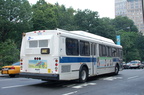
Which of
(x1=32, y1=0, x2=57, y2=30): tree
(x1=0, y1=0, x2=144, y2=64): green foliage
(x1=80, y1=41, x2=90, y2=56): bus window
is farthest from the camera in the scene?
(x1=32, y1=0, x2=57, y2=30): tree

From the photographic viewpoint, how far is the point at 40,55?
1020cm

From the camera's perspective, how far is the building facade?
15888 cm

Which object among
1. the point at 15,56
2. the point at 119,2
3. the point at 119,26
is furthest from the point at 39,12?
the point at 119,2

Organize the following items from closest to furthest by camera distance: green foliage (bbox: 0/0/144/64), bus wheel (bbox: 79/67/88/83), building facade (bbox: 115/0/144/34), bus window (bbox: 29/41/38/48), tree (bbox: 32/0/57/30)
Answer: bus window (bbox: 29/41/38/48) → bus wheel (bbox: 79/67/88/83) → green foliage (bbox: 0/0/144/64) → tree (bbox: 32/0/57/30) → building facade (bbox: 115/0/144/34)

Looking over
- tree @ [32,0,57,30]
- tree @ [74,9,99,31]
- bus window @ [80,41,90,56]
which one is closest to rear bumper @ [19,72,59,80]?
bus window @ [80,41,90,56]

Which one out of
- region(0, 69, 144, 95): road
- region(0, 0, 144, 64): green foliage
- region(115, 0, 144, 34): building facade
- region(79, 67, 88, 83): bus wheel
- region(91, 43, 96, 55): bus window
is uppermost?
region(115, 0, 144, 34): building facade

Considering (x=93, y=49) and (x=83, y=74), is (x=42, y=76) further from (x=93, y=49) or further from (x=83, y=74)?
(x=93, y=49)

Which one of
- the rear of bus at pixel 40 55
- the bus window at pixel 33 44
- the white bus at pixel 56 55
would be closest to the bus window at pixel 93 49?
the white bus at pixel 56 55

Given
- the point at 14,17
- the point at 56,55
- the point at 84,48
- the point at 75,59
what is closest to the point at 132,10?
the point at 14,17

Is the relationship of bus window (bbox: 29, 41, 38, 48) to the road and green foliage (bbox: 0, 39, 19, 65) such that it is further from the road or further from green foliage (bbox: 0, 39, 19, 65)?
green foliage (bbox: 0, 39, 19, 65)

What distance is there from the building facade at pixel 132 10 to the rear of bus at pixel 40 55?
516ft

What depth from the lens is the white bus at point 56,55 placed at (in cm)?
970

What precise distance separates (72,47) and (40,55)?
1.90 m

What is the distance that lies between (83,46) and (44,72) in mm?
3269
